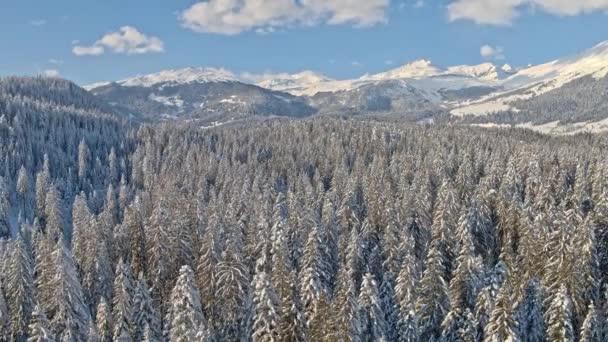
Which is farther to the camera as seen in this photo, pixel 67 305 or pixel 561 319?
pixel 67 305

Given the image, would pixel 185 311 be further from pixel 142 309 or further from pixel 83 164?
pixel 83 164

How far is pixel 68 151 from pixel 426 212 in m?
140

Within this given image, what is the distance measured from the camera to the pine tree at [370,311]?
122ft

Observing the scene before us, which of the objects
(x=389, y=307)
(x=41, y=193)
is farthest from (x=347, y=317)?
(x=41, y=193)

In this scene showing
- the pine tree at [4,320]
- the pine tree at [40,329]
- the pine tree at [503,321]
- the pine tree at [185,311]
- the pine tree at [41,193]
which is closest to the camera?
the pine tree at [185,311]

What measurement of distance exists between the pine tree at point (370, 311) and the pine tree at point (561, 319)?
14.5m

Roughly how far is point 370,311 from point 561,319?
15889 mm

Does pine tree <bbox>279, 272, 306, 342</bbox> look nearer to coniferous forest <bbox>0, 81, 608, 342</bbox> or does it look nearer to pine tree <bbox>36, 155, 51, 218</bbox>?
coniferous forest <bbox>0, 81, 608, 342</bbox>

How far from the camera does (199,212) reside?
77188mm

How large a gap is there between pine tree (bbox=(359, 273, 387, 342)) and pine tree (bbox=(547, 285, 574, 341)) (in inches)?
572

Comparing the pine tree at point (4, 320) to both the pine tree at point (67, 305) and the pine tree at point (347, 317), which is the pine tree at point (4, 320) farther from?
the pine tree at point (347, 317)

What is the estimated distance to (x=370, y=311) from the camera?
37.7m

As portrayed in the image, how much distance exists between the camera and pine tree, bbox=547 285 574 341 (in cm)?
4094

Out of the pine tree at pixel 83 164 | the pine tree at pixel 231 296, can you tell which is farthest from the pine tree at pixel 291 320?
the pine tree at pixel 83 164
